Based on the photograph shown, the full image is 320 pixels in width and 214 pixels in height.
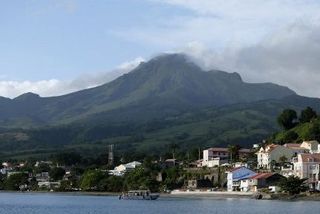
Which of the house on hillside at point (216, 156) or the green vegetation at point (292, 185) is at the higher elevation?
the house on hillside at point (216, 156)

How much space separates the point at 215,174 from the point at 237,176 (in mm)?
11080

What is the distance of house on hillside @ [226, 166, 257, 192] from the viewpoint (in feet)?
347

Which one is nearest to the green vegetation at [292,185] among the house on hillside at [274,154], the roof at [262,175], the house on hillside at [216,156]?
the roof at [262,175]

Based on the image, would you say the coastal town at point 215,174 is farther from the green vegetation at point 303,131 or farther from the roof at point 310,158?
the green vegetation at point 303,131

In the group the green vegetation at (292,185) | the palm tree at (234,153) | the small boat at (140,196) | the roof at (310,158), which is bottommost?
the small boat at (140,196)

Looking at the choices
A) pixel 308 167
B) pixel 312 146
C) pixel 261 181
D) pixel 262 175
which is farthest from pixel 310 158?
pixel 312 146

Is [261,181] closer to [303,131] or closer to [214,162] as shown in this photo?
[303,131]

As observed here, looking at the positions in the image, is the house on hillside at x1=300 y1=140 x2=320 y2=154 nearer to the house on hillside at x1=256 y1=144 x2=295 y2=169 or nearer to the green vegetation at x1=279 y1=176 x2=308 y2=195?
the house on hillside at x1=256 y1=144 x2=295 y2=169

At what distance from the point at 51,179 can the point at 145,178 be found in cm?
4049

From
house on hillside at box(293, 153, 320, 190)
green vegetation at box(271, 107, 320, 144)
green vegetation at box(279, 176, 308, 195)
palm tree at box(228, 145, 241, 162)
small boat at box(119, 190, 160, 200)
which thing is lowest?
small boat at box(119, 190, 160, 200)

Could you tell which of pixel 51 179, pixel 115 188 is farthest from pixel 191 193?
pixel 51 179

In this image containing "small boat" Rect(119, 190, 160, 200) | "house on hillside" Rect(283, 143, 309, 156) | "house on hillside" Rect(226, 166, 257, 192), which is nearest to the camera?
"small boat" Rect(119, 190, 160, 200)

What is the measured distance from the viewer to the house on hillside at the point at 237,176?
347 ft

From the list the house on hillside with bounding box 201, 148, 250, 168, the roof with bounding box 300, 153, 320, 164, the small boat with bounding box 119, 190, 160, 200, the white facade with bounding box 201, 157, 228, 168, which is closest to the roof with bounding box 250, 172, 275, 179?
the roof with bounding box 300, 153, 320, 164
